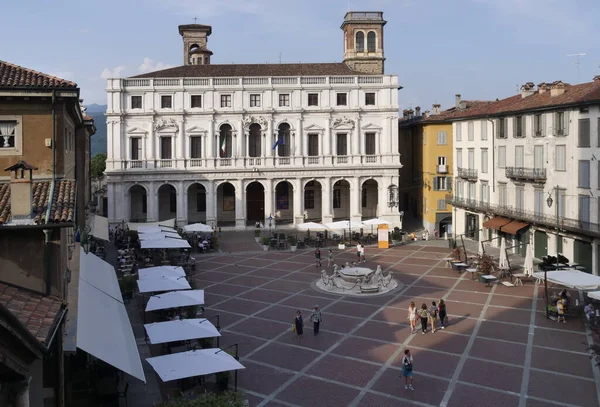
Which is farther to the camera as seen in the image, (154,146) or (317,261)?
(154,146)

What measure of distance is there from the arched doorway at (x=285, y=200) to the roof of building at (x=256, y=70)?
35.8ft

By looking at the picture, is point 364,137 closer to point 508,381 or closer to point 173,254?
point 173,254

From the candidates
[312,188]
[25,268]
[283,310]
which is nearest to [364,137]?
[312,188]

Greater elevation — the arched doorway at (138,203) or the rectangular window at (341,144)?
the rectangular window at (341,144)

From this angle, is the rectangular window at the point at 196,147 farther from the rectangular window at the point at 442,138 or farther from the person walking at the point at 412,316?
the person walking at the point at 412,316

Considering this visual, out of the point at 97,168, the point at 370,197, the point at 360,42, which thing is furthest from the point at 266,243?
the point at 97,168

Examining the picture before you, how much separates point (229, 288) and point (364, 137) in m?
27.1

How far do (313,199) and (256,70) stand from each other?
13909 mm

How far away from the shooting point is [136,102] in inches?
2055

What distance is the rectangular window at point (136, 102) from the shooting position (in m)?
52.1

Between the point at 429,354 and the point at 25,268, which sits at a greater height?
the point at 25,268

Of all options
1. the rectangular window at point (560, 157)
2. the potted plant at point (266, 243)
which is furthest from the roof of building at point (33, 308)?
the rectangular window at point (560, 157)

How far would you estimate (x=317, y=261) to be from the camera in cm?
3750

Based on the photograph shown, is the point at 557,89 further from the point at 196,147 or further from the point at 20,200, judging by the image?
the point at 20,200
